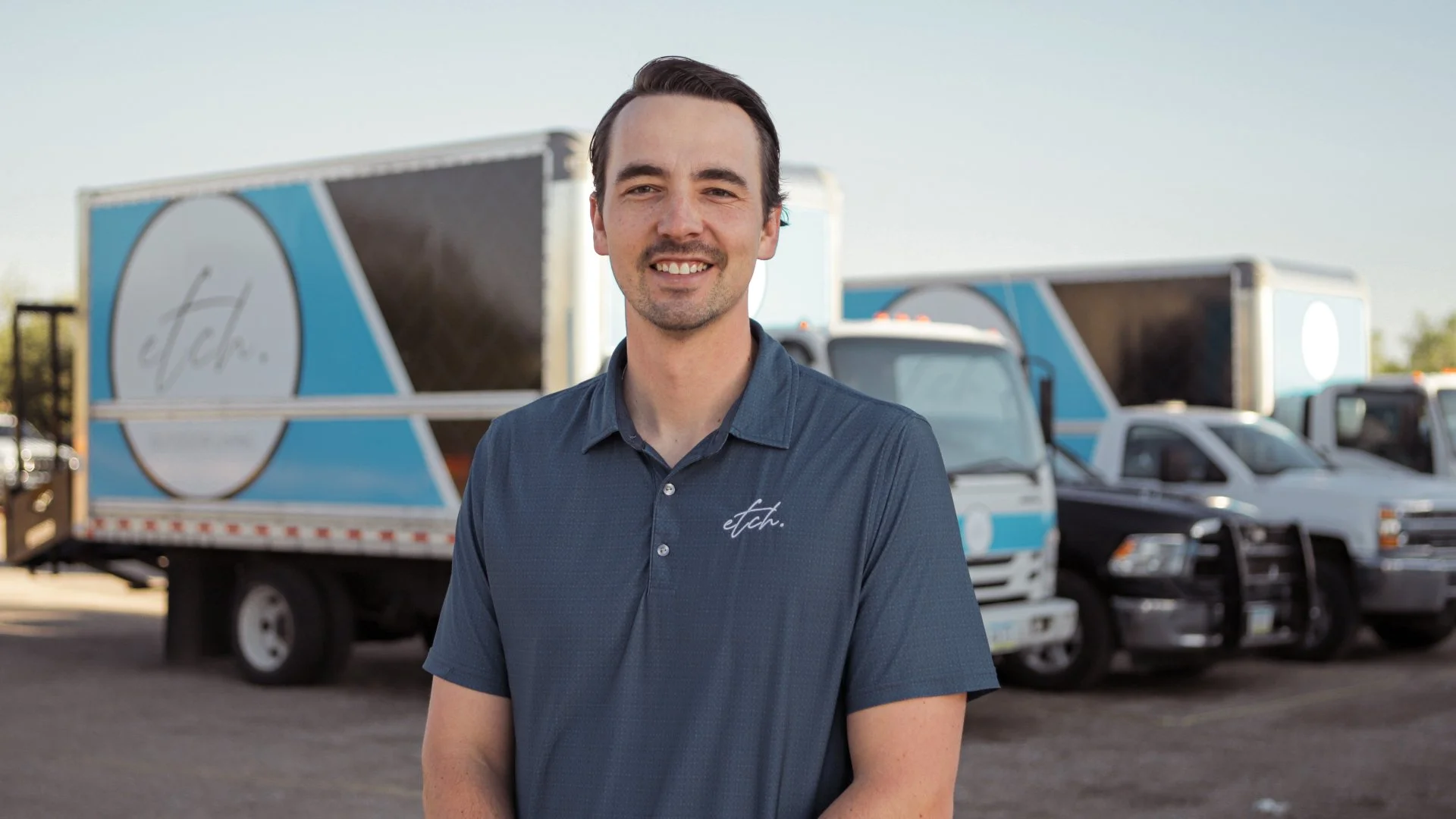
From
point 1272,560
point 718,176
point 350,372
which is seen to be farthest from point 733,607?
point 1272,560

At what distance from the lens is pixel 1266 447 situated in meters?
14.3

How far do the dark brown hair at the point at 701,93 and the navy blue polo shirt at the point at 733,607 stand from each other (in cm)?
33

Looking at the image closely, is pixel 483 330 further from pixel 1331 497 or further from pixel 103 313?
pixel 1331 497

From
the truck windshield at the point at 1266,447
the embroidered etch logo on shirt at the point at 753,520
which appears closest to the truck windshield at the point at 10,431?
the truck windshield at the point at 1266,447

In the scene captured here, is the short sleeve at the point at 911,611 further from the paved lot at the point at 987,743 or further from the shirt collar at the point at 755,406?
the paved lot at the point at 987,743

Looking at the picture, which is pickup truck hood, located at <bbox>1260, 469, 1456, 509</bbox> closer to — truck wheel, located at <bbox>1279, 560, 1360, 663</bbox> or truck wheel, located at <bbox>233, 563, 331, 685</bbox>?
truck wheel, located at <bbox>1279, 560, 1360, 663</bbox>

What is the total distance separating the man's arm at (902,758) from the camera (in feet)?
6.86

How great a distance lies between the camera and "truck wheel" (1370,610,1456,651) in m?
14.7

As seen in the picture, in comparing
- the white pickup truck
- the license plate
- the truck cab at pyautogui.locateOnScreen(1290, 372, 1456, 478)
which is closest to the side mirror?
the license plate

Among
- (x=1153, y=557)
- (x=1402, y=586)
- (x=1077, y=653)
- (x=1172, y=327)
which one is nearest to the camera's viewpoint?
(x=1153, y=557)

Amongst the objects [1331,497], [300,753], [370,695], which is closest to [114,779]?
[300,753]

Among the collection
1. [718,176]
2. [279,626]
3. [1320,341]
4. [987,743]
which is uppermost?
[1320,341]

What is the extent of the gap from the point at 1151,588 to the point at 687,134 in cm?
961

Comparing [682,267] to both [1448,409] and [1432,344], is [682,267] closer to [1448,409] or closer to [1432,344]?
[1448,409]
